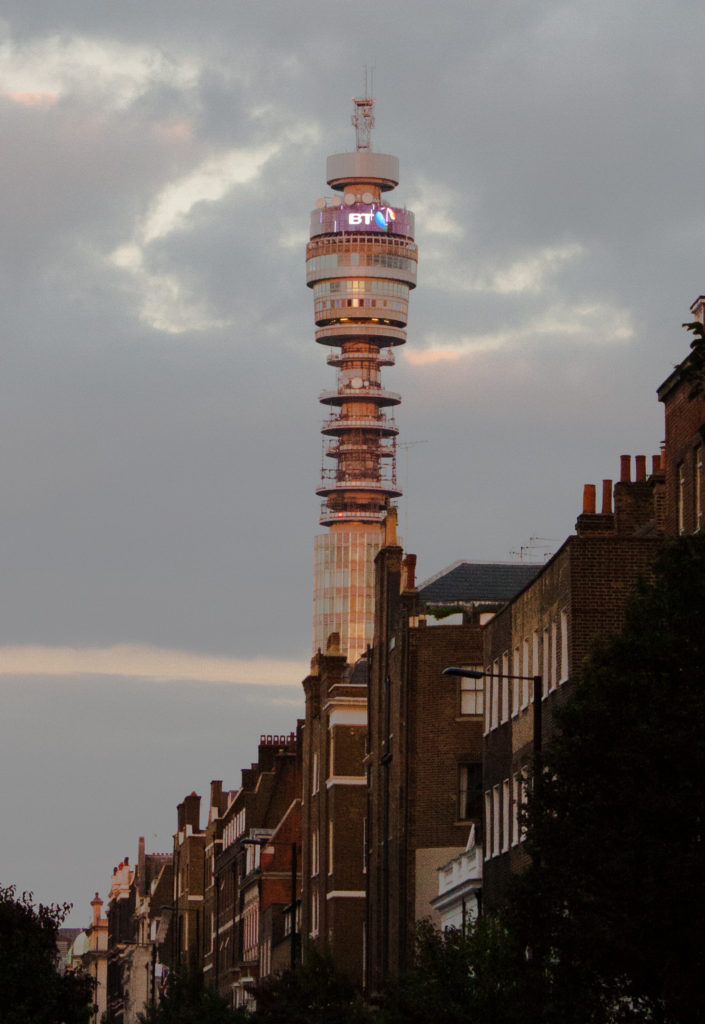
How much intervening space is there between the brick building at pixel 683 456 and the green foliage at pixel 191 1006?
3647 cm

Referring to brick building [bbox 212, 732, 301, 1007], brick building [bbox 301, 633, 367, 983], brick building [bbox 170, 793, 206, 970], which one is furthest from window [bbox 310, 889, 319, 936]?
brick building [bbox 170, 793, 206, 970]

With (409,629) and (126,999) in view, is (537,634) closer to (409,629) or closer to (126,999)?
(409,629)

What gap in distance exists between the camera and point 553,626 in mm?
55406

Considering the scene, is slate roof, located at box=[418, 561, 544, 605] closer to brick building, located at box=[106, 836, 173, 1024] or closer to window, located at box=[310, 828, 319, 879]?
window, located at box=[310, 828, 319, 879]

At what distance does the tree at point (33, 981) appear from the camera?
75.8m

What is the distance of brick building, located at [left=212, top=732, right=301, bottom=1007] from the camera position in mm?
107438

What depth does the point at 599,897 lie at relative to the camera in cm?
3278

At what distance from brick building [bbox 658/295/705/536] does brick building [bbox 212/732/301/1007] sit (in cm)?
5101

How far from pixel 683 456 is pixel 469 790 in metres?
26.3

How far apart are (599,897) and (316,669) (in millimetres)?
66545

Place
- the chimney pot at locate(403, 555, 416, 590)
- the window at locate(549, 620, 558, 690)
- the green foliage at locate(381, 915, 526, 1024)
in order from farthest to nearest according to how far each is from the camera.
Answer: the chimney pot at locate(403, 555, 416, 590), the window at locate(549, 620, 558, 690), the green foliage at locate(381, 915, 526, 1024)

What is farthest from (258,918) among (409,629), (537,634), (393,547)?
(537,634)

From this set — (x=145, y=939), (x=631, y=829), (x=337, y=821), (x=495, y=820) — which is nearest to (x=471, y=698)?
(x=495, y=820)

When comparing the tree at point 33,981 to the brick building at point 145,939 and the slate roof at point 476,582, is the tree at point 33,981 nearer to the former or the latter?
the slate roof at point 476,582
